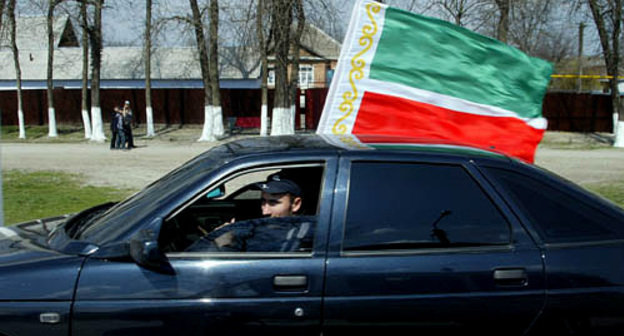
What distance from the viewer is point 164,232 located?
10.3 feet

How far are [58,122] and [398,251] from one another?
37.8 meters

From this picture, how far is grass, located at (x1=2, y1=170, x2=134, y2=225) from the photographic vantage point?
31.2ft

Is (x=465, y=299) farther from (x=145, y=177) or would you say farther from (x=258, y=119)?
(x=258, y=119)

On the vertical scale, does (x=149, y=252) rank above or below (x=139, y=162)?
above

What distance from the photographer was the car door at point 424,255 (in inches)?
116

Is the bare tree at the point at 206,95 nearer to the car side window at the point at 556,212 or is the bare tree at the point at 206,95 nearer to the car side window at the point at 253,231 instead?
the car side window at the point at 253,231

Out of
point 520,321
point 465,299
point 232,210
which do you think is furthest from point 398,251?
point 232,210

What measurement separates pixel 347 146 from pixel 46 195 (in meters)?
9.38

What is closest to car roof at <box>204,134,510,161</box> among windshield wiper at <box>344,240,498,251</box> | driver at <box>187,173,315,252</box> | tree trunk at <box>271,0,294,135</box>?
driver at <box>187,173,315,252</box>

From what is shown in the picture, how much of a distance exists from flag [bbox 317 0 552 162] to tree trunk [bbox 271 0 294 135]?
49.4 ft

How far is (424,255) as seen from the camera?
9.96ft

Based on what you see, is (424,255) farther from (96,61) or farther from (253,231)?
(96,61)

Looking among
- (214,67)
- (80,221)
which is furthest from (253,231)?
(214,67)

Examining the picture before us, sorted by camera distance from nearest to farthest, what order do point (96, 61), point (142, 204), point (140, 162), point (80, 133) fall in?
point (142, 204), point (140, 162), point (96, 61), point (80, 133)
